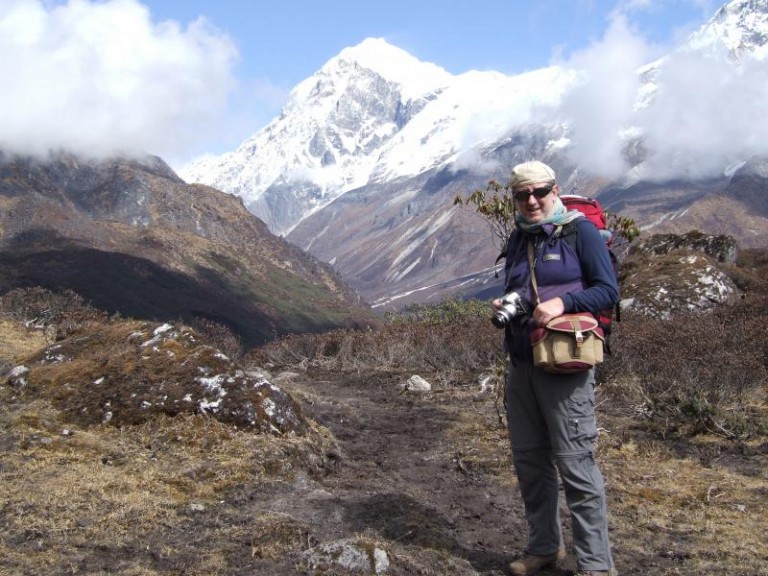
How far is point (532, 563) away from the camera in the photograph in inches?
180

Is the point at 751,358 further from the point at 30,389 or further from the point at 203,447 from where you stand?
the point at 30,389

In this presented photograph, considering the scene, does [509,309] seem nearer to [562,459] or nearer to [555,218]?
[555,218]

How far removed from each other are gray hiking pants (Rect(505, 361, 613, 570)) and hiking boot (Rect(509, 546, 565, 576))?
4 cm

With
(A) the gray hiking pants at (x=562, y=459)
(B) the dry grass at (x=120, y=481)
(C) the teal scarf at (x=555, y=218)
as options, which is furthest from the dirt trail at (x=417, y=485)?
(C) the teal scarf at (x=555, y=218)

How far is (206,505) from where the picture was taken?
18.0 feet

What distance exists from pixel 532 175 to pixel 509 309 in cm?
91

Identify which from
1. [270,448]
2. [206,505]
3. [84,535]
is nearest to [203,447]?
[270,448]

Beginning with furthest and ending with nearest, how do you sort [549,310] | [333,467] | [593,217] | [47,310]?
[47,310]
[333,467]
[593,217]
[549,310]

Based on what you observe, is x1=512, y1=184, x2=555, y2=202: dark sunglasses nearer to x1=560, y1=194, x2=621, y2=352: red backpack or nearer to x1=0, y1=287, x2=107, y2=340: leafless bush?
x1=560, y1=194, x2=621, y2=352: red backpack

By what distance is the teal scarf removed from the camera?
14.7 feet

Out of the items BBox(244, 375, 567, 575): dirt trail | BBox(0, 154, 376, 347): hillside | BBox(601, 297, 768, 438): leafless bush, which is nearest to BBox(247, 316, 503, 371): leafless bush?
BBox(244, 375, 567, 575): dirt trail

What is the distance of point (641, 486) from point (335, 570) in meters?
3.36

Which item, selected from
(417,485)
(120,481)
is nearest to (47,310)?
(120,481)

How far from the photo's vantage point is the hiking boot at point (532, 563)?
179 inches
